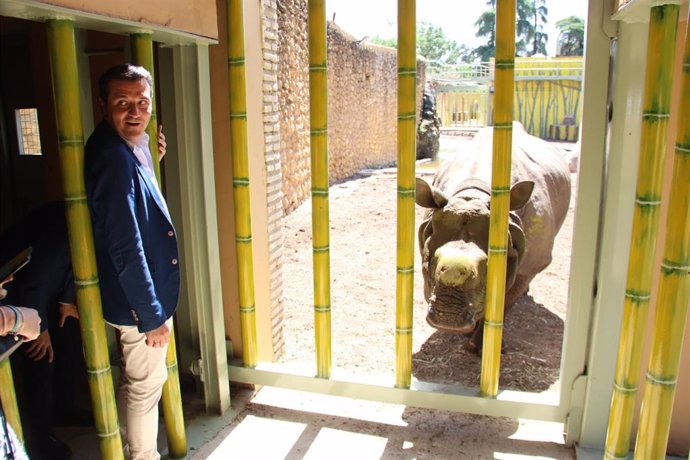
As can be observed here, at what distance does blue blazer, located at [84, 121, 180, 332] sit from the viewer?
228 centimetres

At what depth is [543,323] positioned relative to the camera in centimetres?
565

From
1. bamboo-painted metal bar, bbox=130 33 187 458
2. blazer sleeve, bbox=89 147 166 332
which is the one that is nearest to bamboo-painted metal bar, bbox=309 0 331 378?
bamboo-painted metal bar, bbox=130 33 187 458

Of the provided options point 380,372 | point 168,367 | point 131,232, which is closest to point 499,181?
point 131,232

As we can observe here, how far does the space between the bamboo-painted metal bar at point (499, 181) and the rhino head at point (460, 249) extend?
412mm

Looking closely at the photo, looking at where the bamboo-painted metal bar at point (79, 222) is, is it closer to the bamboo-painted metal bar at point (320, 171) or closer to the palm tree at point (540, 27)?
the bamboo-painted metal bar at point (320, 171)

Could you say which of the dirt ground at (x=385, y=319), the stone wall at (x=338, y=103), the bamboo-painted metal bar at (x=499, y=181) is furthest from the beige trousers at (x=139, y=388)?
the stone wall at (x=338, y=103)

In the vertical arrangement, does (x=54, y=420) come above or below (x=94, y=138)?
below

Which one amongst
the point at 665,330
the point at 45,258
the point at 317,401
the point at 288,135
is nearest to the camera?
the point at 665,330

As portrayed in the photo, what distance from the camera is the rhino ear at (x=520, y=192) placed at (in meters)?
3.78

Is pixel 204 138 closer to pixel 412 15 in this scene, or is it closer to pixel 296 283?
pixel 412 15

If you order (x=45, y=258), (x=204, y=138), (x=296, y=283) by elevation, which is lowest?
(x=296, y=283)

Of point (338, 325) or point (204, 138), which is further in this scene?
point (338, 325)

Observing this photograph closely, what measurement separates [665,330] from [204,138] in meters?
2.42

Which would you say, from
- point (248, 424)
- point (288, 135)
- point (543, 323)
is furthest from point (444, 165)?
point (288, 135)
